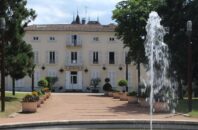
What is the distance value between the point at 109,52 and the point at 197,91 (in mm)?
31548

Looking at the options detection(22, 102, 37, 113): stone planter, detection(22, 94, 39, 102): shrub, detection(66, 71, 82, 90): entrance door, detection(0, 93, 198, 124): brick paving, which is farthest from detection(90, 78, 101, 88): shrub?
detection(22, 102, 37, 113): stone planter

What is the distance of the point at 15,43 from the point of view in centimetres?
3650

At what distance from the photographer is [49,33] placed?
74.6 meters

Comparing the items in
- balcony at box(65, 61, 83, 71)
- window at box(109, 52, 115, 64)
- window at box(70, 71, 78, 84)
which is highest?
window at box(109, 52, 115, 64)

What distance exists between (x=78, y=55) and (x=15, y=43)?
38.8m

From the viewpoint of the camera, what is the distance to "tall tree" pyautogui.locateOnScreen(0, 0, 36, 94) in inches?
1401

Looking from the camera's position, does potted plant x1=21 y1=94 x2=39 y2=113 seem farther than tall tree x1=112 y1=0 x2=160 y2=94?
No

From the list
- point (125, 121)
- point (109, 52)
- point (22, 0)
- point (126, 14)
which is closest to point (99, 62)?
point (109, 52)

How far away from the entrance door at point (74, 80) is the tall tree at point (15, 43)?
3722cm

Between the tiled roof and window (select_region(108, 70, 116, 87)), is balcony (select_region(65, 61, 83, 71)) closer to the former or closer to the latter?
window (select_region(108, 70, 116, 87))

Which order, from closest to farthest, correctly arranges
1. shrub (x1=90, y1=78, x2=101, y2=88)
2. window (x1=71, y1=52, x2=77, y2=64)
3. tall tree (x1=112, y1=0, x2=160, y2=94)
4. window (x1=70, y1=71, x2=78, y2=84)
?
tall tree (x1=112, y1=0, x2=160, y2=94) → shrub (x1=90, y1=78, x2=101, y2=88) → window (x1=70, y1=71, x2=78, y2=84) → window (x1=71, y1=52, x2=77, y2=64)

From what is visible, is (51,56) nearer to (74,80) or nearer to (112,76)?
(74,80)

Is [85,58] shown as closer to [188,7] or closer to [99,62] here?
[99,62]

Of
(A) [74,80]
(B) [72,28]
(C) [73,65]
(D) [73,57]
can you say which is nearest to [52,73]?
(C) [73,65]
